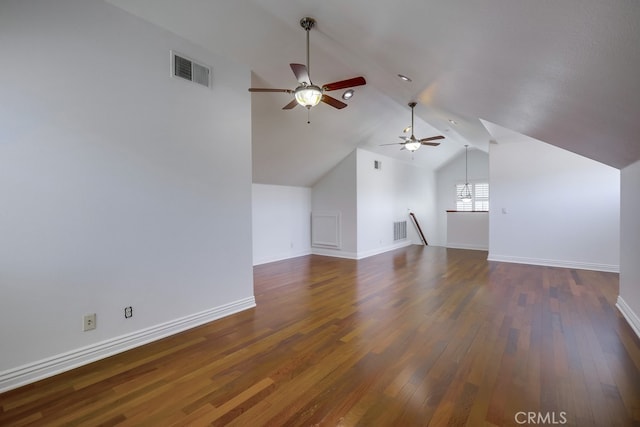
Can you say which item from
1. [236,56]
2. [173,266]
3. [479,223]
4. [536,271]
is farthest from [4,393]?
[479,223]

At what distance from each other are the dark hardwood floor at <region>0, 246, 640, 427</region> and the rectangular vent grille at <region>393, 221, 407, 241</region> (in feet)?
14.8

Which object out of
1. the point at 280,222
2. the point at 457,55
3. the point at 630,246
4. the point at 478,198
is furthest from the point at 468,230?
the point at 457,55

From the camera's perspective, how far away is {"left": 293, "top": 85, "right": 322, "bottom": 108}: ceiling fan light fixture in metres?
2.72

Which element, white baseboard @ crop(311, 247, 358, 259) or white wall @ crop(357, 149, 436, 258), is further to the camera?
white wall @ crop(357, 149, 436, 258)

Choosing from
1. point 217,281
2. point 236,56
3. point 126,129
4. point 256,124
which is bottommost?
point 217,281

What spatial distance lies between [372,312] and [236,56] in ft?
10.6

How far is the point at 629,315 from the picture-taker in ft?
9.79

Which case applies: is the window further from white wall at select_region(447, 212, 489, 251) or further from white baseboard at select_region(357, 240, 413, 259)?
white baseboard at select_region(357, 240, 413, 259)

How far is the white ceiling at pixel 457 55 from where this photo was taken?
1175mm

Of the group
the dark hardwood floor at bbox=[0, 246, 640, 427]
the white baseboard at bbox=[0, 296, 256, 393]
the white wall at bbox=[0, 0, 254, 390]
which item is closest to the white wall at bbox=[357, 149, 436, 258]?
the dark hardwood floor at bbox=[0, 246, 640, 427]

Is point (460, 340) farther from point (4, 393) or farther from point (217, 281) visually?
point (4, 393)

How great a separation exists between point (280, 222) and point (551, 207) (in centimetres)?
546

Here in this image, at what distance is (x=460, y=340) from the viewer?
8.61 ft

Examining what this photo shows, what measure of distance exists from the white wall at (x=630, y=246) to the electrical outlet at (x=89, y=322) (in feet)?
15.4
